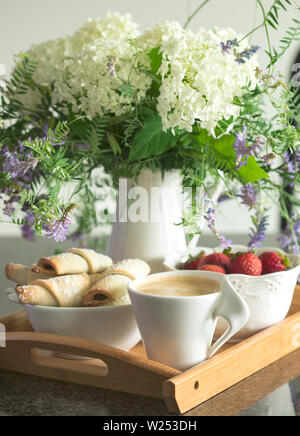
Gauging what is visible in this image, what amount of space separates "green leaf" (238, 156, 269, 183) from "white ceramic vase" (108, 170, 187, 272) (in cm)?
11

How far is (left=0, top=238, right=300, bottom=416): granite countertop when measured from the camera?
62 centimetres

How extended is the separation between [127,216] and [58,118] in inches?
7.7

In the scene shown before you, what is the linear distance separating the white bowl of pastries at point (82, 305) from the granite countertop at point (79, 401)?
68 mm

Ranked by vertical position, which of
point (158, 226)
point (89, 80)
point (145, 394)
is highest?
point (89, 80)

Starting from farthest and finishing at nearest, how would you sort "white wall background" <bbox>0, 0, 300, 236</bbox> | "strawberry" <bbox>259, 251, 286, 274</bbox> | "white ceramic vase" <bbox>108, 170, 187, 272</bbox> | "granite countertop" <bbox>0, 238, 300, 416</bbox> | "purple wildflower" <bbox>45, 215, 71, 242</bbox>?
"white wall background" <bbox>0, 0, 300, 236</bbox>
"white ceramic vase" <bbox>108, 170, 187, 272</bbox>
"strawberry" <bbox>259, 251, 286, 274</bbox>
"purple wildflower" <bbox>45, 215, 71, 242</bbox>
"granite countertop" <bbox>0, 238, 300, 416</bbox>

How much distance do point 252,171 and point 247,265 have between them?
162 millimetres

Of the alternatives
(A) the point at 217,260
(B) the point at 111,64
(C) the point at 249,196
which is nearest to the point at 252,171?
(C) the point at 249,196

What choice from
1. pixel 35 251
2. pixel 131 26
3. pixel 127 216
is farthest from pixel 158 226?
pixel 35 251

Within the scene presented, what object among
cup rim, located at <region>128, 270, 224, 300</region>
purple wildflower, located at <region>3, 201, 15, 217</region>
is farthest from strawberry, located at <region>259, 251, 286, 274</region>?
purple wildflower, located at <region>3, 201, 15, 217</region>

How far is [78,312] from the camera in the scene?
708 millimetres

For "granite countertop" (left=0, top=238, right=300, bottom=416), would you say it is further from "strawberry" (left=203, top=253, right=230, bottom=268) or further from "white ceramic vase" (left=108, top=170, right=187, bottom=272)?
"white ceramic vase" (left=108, top=170, right=187, bottom=272)

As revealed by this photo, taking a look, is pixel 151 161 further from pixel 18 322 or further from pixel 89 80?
pixel 18 322

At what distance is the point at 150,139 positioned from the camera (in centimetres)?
84

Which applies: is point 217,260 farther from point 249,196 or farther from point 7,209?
point 7,209
